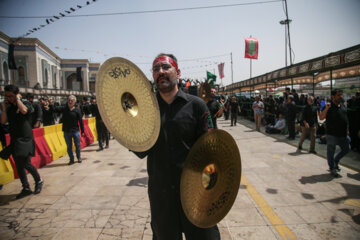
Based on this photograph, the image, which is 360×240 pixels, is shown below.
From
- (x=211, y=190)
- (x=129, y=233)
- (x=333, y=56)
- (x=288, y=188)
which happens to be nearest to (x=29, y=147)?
(x=129, y=233)

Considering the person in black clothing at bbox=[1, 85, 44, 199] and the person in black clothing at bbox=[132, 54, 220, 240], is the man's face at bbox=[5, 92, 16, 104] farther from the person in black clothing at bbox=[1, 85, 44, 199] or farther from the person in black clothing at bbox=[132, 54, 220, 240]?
the person in black clothing at bbox=[132, 54, 220, 240]

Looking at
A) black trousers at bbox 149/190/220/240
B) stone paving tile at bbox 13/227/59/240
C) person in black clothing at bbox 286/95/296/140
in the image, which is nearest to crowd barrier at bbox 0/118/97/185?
stone paving tile at bbox 13/227/59/240

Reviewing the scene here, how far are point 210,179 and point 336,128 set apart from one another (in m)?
4.77

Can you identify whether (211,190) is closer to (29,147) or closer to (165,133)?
(165,133)

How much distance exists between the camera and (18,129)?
3965 mm

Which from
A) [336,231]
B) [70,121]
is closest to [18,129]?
[70,121]

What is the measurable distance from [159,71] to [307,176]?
4.81 metres

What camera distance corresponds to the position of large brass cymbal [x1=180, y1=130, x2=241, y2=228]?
135 centimetres

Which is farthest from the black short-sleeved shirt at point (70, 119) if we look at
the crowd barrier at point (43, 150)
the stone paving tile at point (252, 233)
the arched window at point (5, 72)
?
the arched window at point (5, 72)

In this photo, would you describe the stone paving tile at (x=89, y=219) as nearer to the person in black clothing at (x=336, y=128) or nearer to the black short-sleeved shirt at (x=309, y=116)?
the person in black clothing at (x=336, y=128)

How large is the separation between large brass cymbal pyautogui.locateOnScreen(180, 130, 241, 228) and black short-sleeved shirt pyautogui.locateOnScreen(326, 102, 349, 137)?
4581 mm

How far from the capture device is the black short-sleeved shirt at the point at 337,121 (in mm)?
4812

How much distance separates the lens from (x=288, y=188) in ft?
13.9

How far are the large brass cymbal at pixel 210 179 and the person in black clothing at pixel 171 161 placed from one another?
0.18 m
